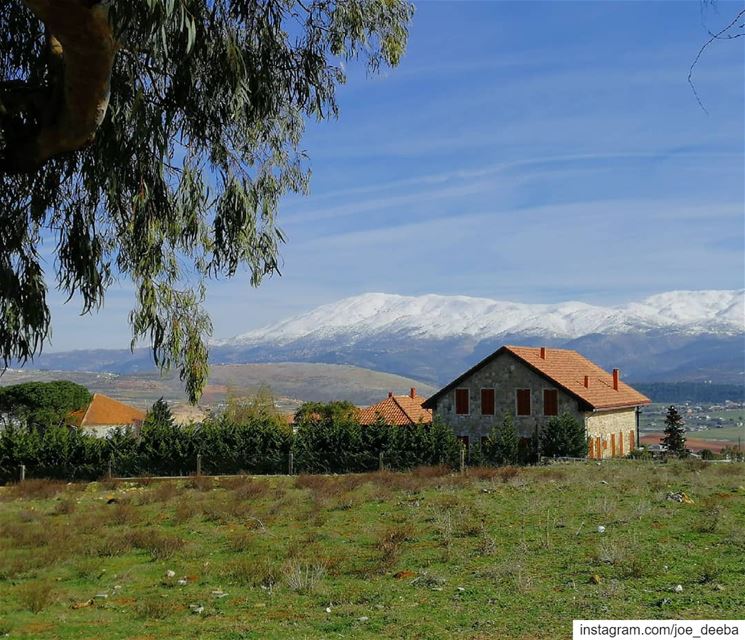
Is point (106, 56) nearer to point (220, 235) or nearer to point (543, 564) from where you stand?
point (220, 235)

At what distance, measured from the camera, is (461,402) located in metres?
49.7

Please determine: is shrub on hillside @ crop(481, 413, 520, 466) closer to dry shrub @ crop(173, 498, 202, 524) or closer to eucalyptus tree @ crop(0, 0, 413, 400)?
dry shrub @ crop(173, 498, 202, 524)

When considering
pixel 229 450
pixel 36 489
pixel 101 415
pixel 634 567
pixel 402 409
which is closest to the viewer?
pixel 634 567

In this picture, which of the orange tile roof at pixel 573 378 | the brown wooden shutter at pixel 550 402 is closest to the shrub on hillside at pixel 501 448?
the orange tile roof at pixel 573 378

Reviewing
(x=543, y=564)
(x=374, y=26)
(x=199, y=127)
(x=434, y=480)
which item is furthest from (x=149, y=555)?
(x=434, y=480)

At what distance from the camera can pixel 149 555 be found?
16.2m

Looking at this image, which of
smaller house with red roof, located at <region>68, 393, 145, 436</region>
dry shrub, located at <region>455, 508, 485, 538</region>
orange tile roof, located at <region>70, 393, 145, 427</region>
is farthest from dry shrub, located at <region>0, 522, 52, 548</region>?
orange tile roof, located at <region>70, 393, 145, 427</region>

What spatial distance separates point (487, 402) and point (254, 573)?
3708cm

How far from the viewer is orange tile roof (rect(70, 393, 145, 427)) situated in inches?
2574

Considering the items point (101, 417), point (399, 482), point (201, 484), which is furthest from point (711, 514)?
point (101, 417)

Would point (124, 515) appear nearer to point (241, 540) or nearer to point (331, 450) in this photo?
point (241, 540)

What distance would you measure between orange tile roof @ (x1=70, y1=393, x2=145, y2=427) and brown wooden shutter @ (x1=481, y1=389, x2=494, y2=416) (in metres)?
33.1

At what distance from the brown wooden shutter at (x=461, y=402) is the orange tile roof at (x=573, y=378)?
695mm

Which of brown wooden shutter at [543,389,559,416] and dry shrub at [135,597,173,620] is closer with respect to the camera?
dry shrub at [135,597,173,620]
